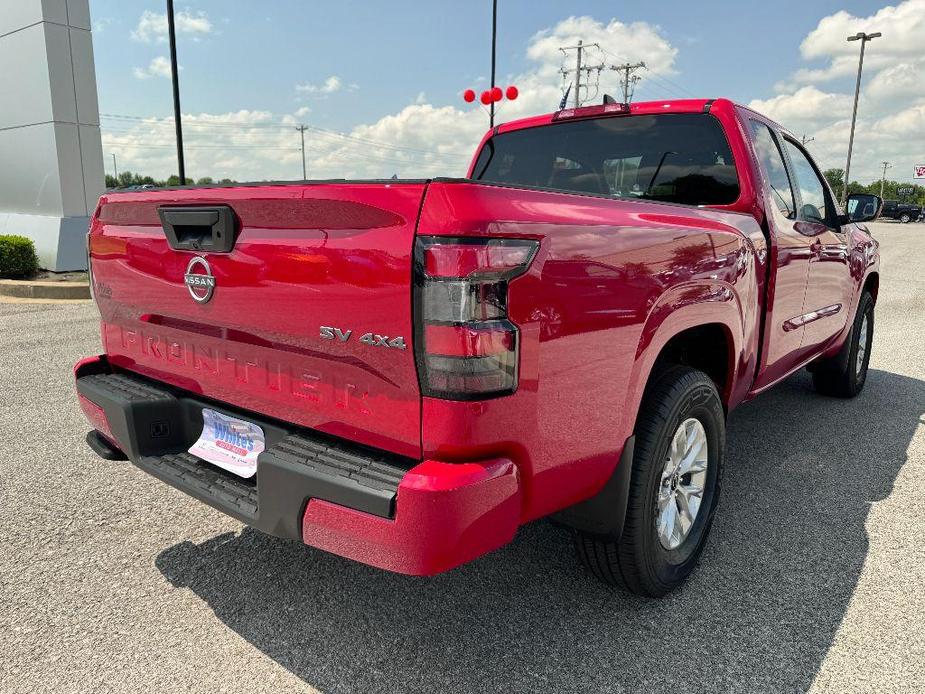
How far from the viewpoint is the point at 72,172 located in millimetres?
11984

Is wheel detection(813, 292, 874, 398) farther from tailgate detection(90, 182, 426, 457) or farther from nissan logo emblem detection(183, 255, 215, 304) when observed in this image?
nissan logo emblem detection(183, 255, 215, 304)

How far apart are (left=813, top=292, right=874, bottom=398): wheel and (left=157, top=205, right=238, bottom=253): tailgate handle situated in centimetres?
459

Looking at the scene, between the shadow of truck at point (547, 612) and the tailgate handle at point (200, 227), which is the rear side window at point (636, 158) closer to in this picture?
the tailgate handle at point (200, 227)

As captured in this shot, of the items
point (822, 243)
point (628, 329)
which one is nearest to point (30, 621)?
point (628, 329)

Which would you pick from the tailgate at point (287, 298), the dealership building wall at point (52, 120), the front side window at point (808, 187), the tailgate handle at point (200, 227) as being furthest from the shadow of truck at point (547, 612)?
the dealership building wall at point (52, 120)

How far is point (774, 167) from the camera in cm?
357

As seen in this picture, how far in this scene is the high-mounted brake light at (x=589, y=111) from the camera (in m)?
3.57

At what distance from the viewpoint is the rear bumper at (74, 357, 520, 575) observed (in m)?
1.65

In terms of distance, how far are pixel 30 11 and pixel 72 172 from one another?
108 inches

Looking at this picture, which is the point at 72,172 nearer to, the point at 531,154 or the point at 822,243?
the point at 531,154

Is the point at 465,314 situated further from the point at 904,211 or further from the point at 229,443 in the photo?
the point at 904,211

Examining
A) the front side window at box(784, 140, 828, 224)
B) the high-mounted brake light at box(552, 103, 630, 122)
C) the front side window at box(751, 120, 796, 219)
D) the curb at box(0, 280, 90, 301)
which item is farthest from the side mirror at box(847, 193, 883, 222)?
the curb at box(0, 280, 90, 301)

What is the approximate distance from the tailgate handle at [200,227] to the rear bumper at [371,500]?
21.8 inches

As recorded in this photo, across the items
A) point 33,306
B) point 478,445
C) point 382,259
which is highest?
point 382,259
